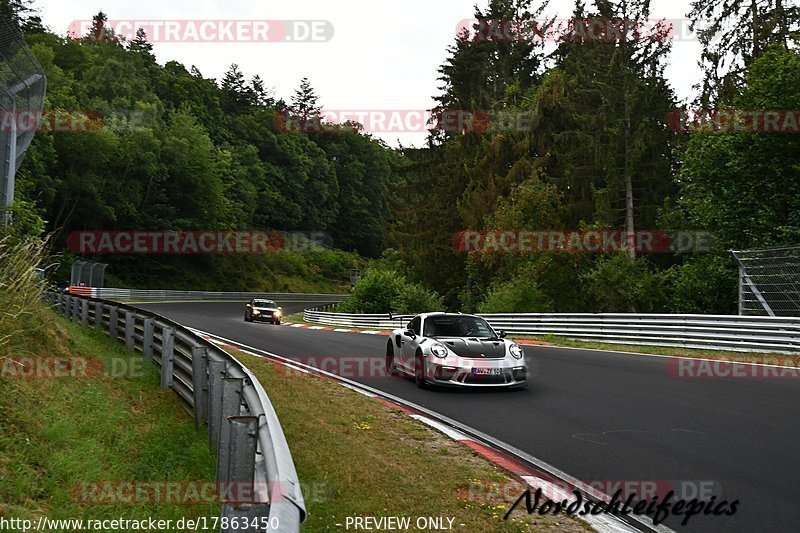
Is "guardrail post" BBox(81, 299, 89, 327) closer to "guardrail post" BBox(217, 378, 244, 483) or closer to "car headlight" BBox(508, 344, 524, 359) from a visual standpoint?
"car headlight" BBox(508, 344, 524, 359)

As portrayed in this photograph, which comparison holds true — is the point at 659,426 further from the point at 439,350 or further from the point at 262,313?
the point at 262,313

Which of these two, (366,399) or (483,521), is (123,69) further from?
(483,521)

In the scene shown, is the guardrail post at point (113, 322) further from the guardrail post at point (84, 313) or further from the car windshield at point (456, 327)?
the car windshield at point (456, 327)

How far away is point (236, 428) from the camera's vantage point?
3.25m

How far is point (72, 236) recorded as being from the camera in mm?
57094

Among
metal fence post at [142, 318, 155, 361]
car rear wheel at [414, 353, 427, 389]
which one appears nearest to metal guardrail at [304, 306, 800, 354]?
car rear wheel at [414, 353, 427, 389]

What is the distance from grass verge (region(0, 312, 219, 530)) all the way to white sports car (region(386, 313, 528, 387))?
4.00m

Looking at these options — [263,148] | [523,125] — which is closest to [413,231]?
[523,125]

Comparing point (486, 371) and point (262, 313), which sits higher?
point (486, 371)

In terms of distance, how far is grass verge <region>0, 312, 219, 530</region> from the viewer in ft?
15.6

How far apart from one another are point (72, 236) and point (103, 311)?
4729 cm

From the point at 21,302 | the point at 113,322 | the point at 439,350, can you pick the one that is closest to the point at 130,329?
the point at 113,322

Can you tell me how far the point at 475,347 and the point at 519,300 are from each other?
56.0 ft

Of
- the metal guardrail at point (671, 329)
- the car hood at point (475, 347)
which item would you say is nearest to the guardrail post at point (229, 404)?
the car hood at point (475, 347)
